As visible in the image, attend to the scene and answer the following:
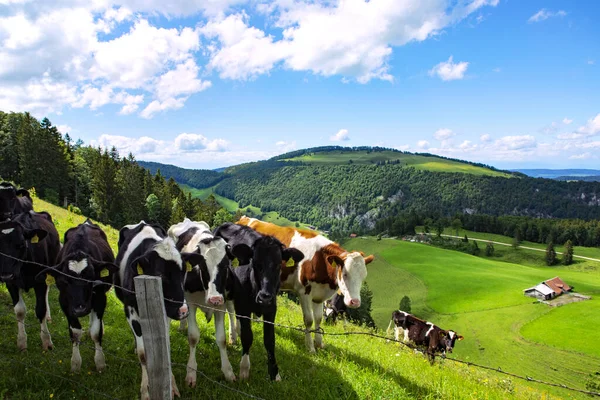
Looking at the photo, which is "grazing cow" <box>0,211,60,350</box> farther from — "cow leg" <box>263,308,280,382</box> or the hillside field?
the hillside field

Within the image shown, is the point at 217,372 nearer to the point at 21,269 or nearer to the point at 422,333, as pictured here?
the point at 21,269

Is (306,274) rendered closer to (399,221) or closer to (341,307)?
(341,307)

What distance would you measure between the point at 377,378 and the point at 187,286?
13.5 feet

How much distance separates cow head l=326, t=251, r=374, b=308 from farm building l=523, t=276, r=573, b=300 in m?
103

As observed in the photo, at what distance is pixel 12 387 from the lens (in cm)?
587

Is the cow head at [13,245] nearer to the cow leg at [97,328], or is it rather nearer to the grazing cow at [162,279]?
the cow leg at [97,328]

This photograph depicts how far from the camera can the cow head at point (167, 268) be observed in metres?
5.98

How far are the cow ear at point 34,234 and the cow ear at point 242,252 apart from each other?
420 centimetres

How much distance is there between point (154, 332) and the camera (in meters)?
4.14

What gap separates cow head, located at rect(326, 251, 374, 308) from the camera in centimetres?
873

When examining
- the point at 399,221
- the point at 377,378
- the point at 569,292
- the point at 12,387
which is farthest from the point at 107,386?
the point at 399,221

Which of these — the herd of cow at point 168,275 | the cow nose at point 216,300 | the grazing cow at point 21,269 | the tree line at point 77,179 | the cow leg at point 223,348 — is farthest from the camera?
the tree line at point 77,179

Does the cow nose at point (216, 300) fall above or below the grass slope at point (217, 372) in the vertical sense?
above

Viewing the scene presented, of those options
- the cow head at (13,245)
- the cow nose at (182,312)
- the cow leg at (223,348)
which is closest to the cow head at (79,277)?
the cow head at (13,245)
